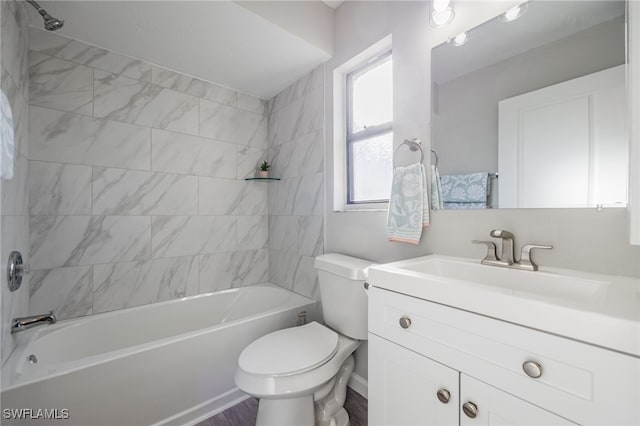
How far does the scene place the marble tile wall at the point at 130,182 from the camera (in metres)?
1.61

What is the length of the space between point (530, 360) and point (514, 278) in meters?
0.40

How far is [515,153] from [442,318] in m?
0.78

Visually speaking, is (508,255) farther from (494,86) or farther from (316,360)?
(316,360)

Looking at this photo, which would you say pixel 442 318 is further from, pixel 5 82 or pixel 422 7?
pixel 5 82

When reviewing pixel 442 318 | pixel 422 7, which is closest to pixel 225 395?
pixel 442 318

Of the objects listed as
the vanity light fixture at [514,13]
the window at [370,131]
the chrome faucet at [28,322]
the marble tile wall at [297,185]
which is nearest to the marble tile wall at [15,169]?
the chrome faucet at [28,322]

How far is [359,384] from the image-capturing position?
65.6 inches

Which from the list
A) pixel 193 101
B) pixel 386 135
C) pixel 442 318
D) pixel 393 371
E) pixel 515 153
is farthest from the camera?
pixel 193 101

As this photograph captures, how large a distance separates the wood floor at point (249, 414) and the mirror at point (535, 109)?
1.31 meters

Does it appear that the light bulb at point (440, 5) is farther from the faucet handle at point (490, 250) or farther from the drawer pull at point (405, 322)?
the drawer pull at point (405, 322)

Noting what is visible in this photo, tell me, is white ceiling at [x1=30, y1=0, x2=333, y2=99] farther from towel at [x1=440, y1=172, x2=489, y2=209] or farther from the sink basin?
the sink basin

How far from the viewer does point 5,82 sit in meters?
1.17

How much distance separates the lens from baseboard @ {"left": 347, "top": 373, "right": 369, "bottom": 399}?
1.63m

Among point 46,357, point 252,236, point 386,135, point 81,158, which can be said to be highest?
point 386,135
